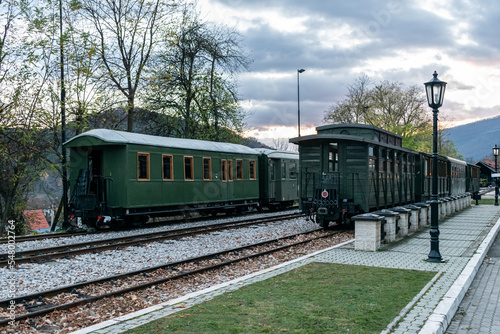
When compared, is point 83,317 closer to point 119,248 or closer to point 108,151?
point 119,248

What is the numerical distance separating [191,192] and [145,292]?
10880mm

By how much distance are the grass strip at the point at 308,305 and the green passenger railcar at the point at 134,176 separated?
29.6 feet

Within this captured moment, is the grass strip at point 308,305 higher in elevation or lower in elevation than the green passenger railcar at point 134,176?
lower

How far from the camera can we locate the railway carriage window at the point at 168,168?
57.6ft

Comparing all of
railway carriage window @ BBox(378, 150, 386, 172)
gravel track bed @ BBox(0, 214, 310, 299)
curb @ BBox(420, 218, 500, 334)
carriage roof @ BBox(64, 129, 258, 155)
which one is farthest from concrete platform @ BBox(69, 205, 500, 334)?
carriage roof @ BBox(64, 129, 258, 155)

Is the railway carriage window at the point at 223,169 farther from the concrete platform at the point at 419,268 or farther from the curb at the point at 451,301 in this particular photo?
the curb at the point at 451,301

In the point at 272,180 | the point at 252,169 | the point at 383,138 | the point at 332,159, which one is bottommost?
the point at 272,180

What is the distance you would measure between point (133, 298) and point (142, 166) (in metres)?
9.37

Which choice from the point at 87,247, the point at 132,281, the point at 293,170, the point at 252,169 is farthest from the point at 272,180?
the point at 132,281

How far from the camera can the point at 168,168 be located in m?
17.8

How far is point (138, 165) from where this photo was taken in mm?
16375

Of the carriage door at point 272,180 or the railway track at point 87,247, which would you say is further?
the carriage door at point 272,180

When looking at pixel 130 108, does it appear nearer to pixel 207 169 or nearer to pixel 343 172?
pixel 207 169

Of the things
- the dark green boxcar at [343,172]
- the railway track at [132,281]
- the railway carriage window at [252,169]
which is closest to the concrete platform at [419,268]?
the railway track at [132,281]
